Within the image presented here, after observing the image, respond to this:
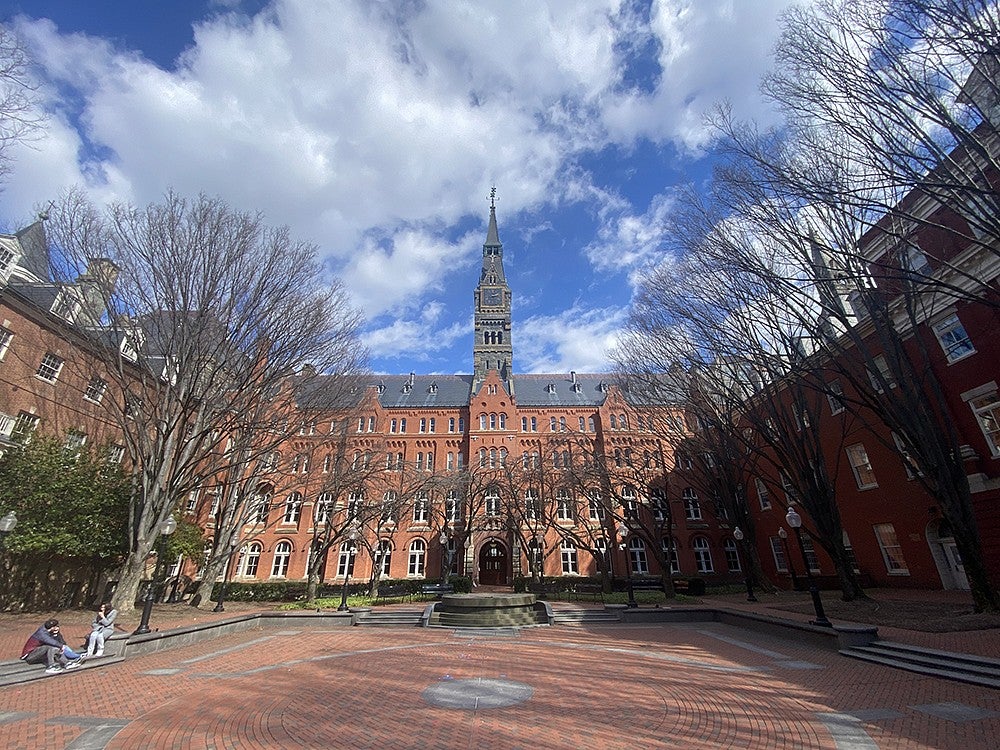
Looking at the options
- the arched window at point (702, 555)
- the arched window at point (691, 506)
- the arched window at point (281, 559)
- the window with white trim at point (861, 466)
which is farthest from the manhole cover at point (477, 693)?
the arched window at point (691, 506)

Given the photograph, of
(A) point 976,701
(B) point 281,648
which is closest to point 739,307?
(A) point 976,701

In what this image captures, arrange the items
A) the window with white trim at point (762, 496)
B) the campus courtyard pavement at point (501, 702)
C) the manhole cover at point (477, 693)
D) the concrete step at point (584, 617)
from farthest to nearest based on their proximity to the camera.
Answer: the window with white trim at point (762, 496), the concrete step at point (584, 617), the manhole cover at point (477, 693), the campus courtyard pavement at point (501, 702)

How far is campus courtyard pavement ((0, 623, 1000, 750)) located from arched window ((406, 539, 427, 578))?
23430 mm

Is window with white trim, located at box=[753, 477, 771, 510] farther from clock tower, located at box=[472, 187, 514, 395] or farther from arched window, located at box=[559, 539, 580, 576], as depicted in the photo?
clock tower, located at box=[472, 187, 514, 395]

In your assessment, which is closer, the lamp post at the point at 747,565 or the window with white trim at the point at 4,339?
the window with white trim at the point at 4,339

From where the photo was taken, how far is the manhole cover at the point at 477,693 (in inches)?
267

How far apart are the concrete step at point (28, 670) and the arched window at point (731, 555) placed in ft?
120

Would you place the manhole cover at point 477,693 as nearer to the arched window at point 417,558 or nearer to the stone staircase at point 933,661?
the stone staircase at point 933,661

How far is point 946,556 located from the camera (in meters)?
18.3

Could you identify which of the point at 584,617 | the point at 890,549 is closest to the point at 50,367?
the point at 584,617

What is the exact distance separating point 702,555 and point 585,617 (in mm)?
21263

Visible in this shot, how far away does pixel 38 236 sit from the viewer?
13.9 metres

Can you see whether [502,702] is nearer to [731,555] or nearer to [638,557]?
[638,557]

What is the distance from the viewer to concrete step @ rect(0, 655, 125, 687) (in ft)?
26.9
